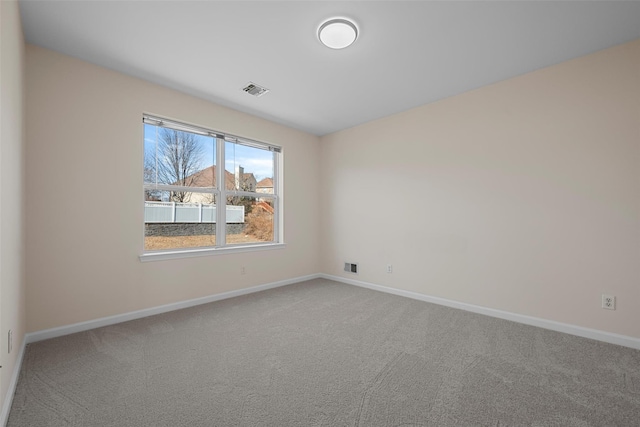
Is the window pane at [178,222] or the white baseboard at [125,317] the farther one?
the window pane at [178,222]

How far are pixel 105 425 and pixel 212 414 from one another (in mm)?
540

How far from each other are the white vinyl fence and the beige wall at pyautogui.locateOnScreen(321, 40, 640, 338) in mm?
2268

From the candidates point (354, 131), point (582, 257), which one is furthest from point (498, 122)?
point (354, 131)

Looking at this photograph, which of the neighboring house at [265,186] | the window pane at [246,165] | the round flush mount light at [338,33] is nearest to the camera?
the round flush mount light at [338,33]

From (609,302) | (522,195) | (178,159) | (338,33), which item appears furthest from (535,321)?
(178,159)

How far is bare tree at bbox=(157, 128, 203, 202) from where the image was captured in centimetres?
327

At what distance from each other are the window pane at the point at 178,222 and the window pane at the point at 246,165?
480mm

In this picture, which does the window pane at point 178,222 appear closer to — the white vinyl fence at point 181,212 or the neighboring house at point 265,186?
the white vinyl fence at point 181,212

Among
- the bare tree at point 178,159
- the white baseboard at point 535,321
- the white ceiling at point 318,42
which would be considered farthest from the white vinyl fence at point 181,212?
the white baseboard at point 535,321

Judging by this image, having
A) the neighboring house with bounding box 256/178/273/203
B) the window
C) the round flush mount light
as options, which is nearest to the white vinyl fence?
the window

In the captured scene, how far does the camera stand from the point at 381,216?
408 cm

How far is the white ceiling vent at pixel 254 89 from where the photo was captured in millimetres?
3088

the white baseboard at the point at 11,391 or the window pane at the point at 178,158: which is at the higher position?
the window pane at the point at 178,158

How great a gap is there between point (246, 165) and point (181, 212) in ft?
3.91
